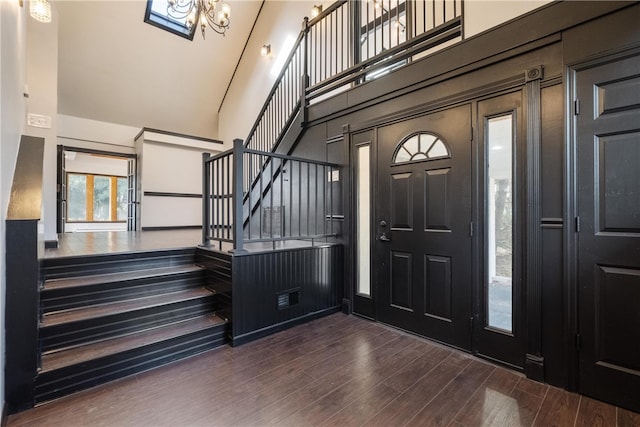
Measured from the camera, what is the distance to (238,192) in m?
2.65

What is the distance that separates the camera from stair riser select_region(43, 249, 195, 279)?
2.56m

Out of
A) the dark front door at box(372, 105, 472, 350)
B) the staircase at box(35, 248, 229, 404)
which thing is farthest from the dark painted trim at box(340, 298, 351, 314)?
the staircase at box(35, 248, 229, 404)

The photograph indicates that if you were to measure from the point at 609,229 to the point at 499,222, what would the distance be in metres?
0.64

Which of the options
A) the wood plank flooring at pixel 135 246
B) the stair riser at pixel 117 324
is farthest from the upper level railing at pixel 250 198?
the stair riser at pixel 117 324

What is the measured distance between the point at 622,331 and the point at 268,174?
3.97 metres

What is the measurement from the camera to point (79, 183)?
9516 mm

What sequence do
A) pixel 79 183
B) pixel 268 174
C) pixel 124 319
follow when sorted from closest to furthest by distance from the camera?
pixel 124 319 → pixel 268 174 → pixel 79 183

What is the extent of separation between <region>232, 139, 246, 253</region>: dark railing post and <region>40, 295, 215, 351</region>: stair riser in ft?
2.21

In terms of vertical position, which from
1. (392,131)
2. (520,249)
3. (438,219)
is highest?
(392,131)

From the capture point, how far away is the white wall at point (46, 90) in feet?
12.0

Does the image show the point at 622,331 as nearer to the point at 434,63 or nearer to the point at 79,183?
the point at 434,63

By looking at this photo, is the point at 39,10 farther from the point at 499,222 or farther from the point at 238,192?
the point at 499,222

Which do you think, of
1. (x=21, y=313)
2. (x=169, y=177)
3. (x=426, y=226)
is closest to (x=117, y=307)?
(x=21, y=313)

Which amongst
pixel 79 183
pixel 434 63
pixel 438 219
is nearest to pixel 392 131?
pixel 434 63
